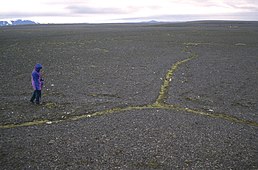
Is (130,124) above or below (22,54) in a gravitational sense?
below

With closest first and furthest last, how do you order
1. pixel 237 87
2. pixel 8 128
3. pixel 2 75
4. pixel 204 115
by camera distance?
1. pixel 8 128
2. pixel 204 115
3. pixel 237 87
4. pixel 2 75

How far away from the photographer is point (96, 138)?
8984 millimetres

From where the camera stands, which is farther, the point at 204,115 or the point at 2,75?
the point at 2,75

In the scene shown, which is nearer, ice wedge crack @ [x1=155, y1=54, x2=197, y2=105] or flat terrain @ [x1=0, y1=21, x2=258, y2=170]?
flat terrain @ [x1=0, y1=21, x2=258, y2=170]

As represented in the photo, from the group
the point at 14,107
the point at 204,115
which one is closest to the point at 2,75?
the point at 14,107

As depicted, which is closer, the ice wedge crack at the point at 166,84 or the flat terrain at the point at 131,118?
the flat terrain at the point at 131,118

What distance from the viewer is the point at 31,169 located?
24.0ft

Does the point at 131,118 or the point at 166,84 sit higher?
the point at 166,84

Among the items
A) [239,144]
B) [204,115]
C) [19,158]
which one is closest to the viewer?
[19,158]

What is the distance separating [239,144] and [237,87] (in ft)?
23.1

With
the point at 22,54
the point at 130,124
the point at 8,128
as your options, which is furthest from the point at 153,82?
the point at 22,54

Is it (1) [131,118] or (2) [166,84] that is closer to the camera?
(1) [131,118]

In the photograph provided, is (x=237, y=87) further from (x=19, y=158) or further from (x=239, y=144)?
(x=19, y=158)

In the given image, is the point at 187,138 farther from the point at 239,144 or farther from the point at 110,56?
the point at 110,56
